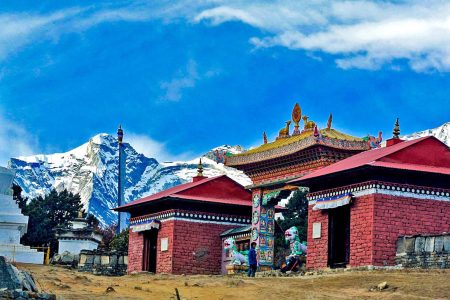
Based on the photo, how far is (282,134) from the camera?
53.6 m

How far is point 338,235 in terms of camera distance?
39.0 meters

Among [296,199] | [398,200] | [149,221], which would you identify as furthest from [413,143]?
[296,199]

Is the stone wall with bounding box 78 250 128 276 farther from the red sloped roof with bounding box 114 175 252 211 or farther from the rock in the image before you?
the rock

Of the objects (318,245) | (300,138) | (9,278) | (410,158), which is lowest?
(9,278)

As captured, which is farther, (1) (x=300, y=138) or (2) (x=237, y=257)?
(1) (x=300, y=138)

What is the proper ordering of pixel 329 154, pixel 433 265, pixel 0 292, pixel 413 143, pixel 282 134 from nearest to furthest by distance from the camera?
pixel 0 292 → pixel 433 265 → pixel 413 143 → pixel 329 154 → pixel 282 134

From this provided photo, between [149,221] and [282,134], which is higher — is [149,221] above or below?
below

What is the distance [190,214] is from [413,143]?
514 inches

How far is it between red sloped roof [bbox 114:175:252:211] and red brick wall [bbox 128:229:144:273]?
182cm

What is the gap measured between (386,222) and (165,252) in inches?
559

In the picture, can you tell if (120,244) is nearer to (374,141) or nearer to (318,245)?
(374,141)

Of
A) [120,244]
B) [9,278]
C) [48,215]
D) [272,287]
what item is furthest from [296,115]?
[48,215]

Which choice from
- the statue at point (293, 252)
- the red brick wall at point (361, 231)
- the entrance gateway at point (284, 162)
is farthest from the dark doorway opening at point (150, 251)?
the red brick wall at point (361, 231)

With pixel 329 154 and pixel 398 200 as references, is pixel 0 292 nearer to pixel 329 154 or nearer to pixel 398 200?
pixel 398 200
